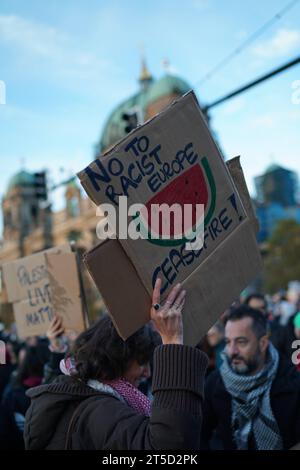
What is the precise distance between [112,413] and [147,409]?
276 millimetres

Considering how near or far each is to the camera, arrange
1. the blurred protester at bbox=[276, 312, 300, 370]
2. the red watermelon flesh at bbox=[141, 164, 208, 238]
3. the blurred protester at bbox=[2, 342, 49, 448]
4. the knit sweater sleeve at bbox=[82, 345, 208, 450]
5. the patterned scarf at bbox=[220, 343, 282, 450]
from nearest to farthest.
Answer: the knit sweater sleeve at bbox=[82, 345, 208, 450] < the red watermelon flesh at bbox=[141, 164, 208, 238] < the patterned scarf at bbox=[220, 343, 282, 450] < the blurred protester at bbox=[2, 342, 49, 448] < the blurred protester at bbox=[276, 312, 300, 370]

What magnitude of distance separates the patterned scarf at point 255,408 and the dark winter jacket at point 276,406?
0.04 metres

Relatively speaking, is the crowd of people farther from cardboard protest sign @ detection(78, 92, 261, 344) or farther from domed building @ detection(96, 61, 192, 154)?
domed building @ detection(96, 61, 192, 154)

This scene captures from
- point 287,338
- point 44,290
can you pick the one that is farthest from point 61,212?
point 44,290

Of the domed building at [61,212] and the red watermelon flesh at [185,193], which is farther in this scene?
the domed building at [61,212]

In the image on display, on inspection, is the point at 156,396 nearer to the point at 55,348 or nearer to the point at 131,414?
the point at 131,414

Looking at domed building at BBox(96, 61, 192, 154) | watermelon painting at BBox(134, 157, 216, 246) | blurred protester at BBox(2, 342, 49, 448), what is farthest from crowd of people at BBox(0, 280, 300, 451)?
domed building at BBox(96, 61, 192, 154)

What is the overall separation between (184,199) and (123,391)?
77 cm

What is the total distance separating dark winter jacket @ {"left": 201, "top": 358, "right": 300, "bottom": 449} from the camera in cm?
279

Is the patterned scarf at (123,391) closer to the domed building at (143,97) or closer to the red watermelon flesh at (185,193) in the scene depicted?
the red watermelon flesh at (185,193)

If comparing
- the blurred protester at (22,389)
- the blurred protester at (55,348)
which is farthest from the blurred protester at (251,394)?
the blurred protester at (22,389)

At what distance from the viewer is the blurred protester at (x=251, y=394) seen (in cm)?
280

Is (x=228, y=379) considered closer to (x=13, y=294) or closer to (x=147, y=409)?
(x=147, y=409)
